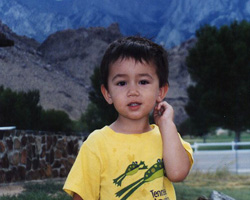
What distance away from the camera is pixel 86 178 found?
6.31ft

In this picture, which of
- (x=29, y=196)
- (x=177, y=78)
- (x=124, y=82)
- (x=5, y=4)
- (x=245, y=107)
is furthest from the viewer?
(x=177, y=78)

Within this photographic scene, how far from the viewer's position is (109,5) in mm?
9758

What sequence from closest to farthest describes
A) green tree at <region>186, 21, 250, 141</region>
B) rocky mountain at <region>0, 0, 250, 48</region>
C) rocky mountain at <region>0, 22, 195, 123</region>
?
rocky mountain at <region>0, 0, 250, 48</region>, rocky mountain at <region>0, 22, 195, 123</region>, green tree at <region>186, 21, 250, 141</region>

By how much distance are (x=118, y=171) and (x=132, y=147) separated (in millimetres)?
116

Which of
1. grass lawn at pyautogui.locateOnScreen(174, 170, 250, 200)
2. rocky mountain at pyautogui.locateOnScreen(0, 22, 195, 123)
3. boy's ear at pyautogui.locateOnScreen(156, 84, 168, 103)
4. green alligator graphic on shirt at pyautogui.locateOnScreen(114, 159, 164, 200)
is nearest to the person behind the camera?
green alligator graphic on shirt at pyautogui.locateOnScreen(114, 159, 164, 200)

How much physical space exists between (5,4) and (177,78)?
10631 mm

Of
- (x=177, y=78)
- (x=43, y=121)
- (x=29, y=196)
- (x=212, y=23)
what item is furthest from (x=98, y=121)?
(x=177, y=78)

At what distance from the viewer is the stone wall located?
7371 millimetres

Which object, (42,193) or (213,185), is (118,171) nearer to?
(42,193)

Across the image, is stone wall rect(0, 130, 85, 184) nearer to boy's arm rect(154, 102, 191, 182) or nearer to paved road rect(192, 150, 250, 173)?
paved road rect(192, 150, 250, 173)

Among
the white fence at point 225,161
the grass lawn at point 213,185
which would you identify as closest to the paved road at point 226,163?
the white fence at point 225,161

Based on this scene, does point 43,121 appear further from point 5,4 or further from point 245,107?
point 245,107

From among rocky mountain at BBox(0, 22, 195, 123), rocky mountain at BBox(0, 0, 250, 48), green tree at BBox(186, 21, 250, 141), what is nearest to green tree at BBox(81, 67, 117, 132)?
rocky mountain at BBox(0, 22, 195, 123)

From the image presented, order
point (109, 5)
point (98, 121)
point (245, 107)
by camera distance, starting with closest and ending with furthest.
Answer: point (98, 121), point (109, 5), point (245, 107)
